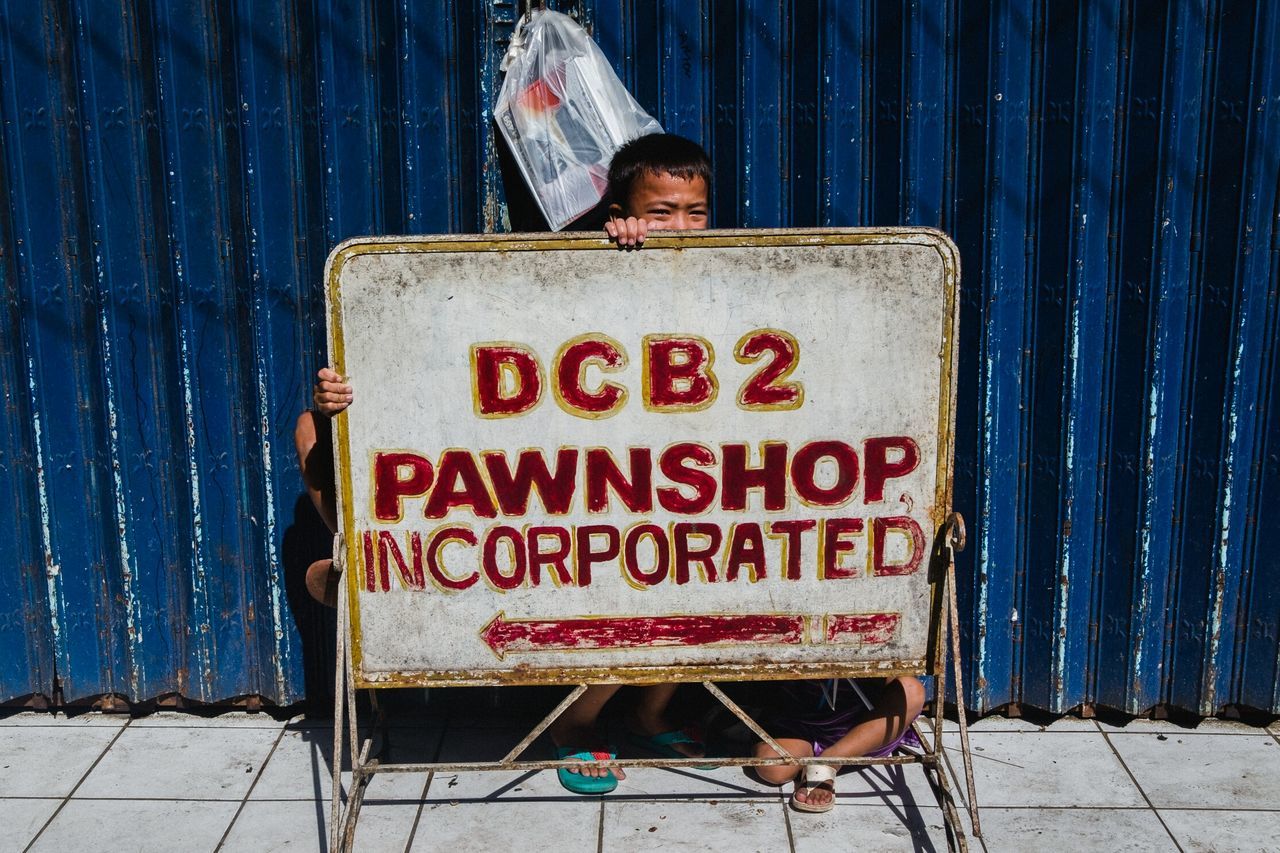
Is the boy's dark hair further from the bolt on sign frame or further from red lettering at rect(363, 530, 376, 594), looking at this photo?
red lettering at rect(363, 530, 376, 594)

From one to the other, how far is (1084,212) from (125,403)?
2.98 m

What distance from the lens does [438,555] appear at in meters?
3.04

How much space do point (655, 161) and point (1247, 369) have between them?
192cm

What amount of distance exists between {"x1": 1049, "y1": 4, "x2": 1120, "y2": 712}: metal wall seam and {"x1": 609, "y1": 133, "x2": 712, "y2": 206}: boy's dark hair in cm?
115

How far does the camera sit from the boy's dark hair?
10.6 ft

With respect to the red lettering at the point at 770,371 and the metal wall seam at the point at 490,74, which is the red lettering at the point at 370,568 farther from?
the metal wall seam at the point at 490,74

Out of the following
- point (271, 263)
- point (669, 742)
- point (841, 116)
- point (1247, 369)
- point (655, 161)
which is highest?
point (841, 116)

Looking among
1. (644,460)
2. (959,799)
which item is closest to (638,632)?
(644,460)

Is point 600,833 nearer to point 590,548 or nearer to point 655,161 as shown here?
point 590,548

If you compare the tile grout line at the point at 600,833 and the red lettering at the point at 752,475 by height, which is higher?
the red lettering at the point at 752,475

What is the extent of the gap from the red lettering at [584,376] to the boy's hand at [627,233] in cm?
23

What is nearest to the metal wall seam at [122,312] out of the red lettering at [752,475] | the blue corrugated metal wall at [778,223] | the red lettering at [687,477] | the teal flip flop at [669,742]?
the blue corrugated metal wall at [778,223]

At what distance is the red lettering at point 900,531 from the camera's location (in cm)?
305

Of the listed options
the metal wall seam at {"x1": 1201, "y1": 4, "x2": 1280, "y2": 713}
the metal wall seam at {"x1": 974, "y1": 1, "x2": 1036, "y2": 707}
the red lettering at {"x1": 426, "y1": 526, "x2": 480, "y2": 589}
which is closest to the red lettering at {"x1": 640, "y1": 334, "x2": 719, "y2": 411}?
the red lettering at {"x1": 426, "y1": 526, "x2": 480, "y2": 589}
